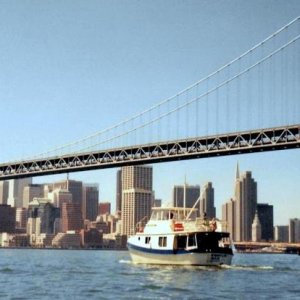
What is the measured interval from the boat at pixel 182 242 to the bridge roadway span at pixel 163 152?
9.99 metres

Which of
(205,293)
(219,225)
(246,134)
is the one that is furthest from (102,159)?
(205,293)

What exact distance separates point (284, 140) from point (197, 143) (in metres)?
10.4

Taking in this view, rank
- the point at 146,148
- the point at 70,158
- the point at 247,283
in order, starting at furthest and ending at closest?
the point at 70,158
the point at 146,148
the point at 247,283

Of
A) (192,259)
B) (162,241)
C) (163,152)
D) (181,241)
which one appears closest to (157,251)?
(162,241)

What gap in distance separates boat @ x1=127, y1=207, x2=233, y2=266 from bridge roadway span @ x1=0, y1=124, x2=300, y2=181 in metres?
9.99

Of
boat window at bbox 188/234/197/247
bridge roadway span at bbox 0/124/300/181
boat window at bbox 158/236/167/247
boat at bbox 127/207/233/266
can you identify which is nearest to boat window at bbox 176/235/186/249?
boat at bbox 127/207/233/266

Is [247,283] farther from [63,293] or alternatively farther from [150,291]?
[63,293]

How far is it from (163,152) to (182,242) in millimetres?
18850

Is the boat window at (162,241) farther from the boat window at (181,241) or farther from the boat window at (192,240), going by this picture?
the boat window at (192,240)

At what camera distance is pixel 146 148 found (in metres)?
73.1

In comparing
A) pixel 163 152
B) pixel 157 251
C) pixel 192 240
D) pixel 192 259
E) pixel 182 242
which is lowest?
pixel 192 259

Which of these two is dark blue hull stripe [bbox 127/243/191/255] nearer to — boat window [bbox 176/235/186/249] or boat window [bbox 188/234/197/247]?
boat window [bbox 176/235/186/249]

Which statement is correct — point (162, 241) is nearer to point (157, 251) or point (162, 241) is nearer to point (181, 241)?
point (157, 251)

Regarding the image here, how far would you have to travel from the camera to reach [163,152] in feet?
234
